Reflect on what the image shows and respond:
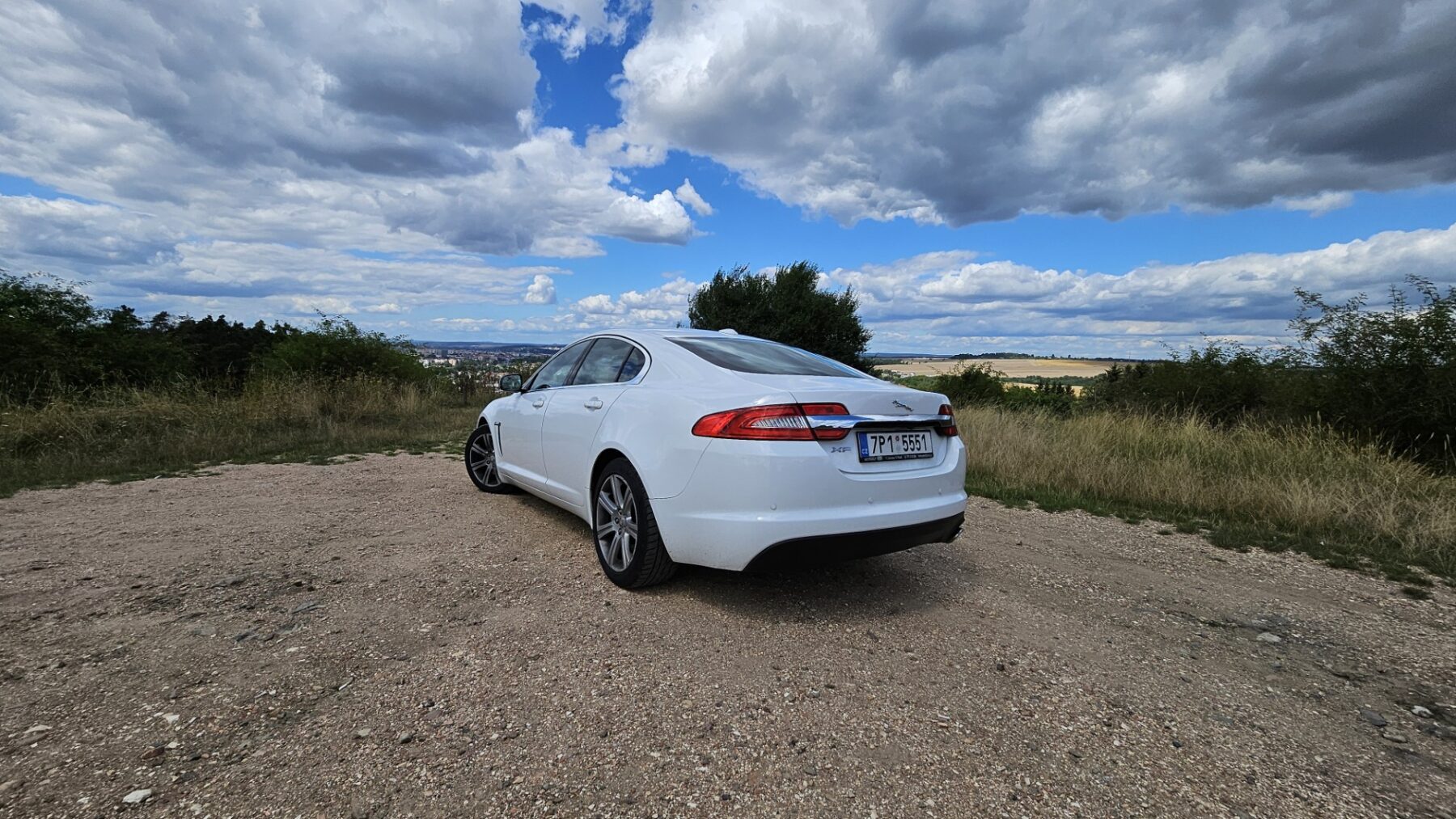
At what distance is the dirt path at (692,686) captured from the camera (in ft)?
5.93

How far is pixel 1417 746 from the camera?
7.00 feet

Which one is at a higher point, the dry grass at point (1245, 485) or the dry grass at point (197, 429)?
the dry grass at point (197, 429)

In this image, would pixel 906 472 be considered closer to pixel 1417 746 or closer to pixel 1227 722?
pixel 1227 722

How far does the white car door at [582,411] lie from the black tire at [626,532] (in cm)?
22

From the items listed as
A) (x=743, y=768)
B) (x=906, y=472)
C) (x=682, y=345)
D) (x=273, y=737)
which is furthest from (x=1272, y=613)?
(x=273, y=737)

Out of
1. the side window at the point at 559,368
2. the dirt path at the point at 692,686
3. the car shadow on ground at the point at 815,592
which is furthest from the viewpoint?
the side window at the point at 559,368

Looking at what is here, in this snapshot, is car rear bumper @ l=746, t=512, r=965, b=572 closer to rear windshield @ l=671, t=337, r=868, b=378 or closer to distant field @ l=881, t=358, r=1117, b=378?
rear windshield @ l=671, t=337, r=868, b=378

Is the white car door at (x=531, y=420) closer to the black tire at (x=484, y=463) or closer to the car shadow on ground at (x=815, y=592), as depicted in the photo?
the black tire at (x=484, y=463)

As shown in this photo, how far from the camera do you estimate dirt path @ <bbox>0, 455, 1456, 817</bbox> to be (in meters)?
1.81

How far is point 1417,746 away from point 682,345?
11.1 ft

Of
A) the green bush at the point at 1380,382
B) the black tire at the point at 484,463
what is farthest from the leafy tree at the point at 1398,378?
the black tire at the point at 484,463

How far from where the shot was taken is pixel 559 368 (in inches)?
189

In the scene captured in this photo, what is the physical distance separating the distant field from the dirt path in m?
15.1

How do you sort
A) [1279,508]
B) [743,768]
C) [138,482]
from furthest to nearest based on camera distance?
[138,482] < [1279,508] < [743,768]
